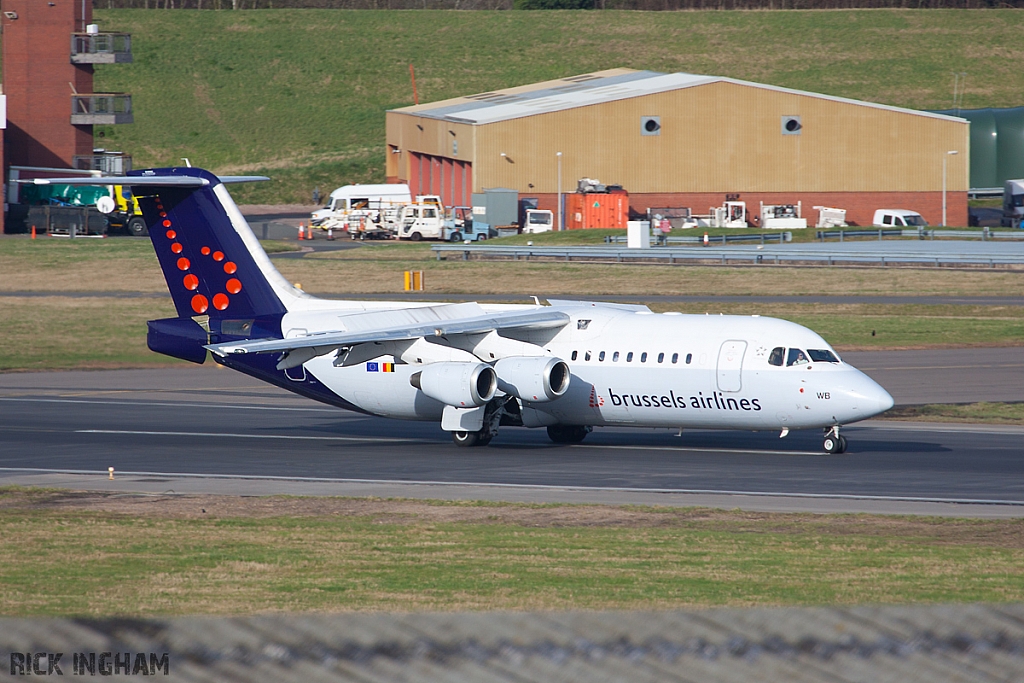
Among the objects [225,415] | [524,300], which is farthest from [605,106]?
[225,415]

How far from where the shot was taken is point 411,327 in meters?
29.5

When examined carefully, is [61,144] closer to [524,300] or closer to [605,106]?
[605,106]

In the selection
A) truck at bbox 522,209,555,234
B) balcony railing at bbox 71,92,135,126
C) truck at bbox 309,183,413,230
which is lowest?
truck at bbox 522,209,555,234

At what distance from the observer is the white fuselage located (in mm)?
27312

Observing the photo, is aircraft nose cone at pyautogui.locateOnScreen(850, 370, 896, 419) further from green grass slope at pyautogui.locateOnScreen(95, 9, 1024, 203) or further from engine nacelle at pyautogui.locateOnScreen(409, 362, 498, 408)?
green grass slope at pyautogui.locateOnScreen(95, 9, 1024, 203)

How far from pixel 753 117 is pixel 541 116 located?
15.0 metres

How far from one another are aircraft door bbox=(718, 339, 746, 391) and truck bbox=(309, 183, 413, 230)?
61770 millimetres

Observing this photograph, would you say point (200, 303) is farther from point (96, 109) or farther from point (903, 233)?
point (96, 109)

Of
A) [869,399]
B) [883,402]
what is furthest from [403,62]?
[883,402]

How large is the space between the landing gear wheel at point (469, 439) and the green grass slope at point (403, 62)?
302 feet

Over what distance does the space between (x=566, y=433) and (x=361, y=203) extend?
6241 centimetres

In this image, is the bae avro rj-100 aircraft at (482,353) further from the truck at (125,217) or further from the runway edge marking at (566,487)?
the truck at (125,217)

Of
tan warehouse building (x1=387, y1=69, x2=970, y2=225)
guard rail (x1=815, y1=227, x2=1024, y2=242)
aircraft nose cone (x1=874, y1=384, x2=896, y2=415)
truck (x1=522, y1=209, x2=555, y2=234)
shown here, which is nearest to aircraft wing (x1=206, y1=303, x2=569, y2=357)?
aircraft nose cone (x1=874, y1=384, x2=896, y2=415)

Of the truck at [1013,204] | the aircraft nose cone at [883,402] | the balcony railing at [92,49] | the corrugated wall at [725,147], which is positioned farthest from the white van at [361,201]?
the aircraft nose cone at [883,402]
